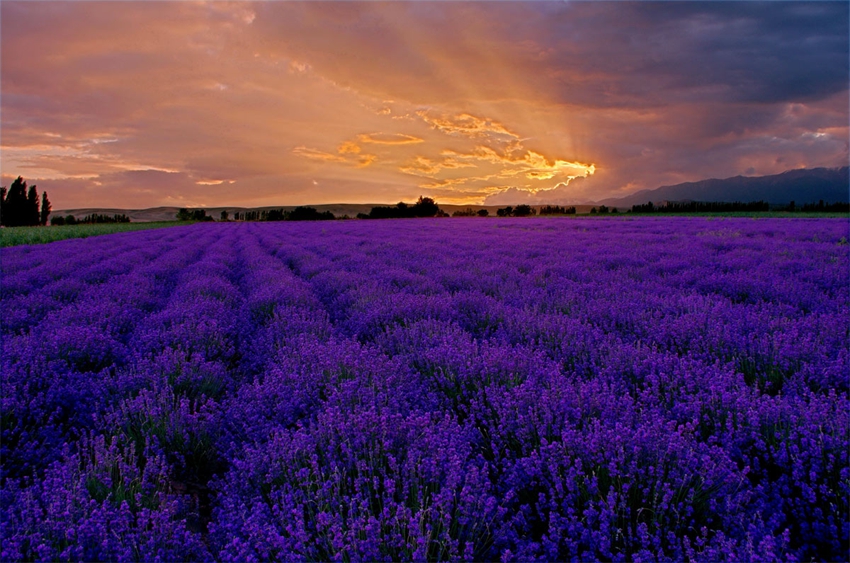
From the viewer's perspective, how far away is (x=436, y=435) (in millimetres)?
1717

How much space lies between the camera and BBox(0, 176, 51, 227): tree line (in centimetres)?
4909

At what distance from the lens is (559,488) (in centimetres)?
148

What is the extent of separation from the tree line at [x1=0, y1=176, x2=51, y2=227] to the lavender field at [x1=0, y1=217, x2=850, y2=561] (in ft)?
196

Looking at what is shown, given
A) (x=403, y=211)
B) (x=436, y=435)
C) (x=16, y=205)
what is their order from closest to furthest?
1. (x=436, y=435)
2. (x=16, y=205)
3. (x=403, y=211)

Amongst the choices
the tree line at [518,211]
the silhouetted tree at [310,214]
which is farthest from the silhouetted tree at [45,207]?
the tree line at [518,211]

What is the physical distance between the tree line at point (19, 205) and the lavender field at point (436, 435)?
59610 mm

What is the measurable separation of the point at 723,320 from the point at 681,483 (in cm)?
237

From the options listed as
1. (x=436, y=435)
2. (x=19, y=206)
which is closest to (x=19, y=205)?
(x=19, y=206)

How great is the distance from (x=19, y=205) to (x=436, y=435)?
65.3 meters

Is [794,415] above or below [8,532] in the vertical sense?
above

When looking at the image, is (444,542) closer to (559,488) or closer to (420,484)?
(420,484)

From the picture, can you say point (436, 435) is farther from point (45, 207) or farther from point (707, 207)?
point (45, 207)

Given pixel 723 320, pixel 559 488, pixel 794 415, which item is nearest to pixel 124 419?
pixel 559 488

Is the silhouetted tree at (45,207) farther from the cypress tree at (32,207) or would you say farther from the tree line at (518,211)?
the tree line at (518,211)
